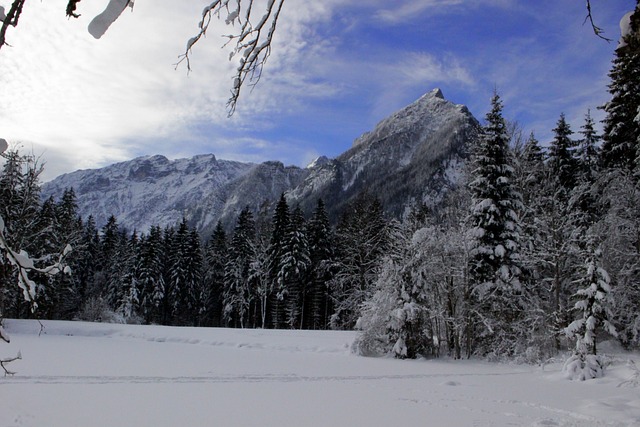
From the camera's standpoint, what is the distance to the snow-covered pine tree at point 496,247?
724 inches

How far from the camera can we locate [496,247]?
18.8 meters

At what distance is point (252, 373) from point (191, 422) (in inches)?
219

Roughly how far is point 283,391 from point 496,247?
41.5 feet

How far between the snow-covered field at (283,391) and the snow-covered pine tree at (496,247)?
1.78 meters

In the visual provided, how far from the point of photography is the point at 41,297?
28.8m

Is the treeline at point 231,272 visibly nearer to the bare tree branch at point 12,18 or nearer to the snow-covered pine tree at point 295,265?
the snow-covered pine tree at point 295,265

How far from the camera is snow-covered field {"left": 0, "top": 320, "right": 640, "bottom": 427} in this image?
24.0 feet

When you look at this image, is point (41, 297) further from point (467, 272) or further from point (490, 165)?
point (490, 165)

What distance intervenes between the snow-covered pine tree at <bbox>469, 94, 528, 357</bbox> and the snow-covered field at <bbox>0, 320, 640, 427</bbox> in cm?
178

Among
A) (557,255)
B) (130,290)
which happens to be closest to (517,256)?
(557,255)

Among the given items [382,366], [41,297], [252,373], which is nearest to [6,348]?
[252,373]

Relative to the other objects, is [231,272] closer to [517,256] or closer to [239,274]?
[239,274]

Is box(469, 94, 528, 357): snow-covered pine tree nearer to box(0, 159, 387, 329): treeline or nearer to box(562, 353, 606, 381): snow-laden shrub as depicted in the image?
box(562, 353, 606, 381): snow-laden shrub

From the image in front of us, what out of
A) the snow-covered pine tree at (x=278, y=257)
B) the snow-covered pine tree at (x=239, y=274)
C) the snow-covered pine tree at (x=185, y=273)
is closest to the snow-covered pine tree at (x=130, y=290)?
the snow-covered pine tree at (x=185, y=273)
